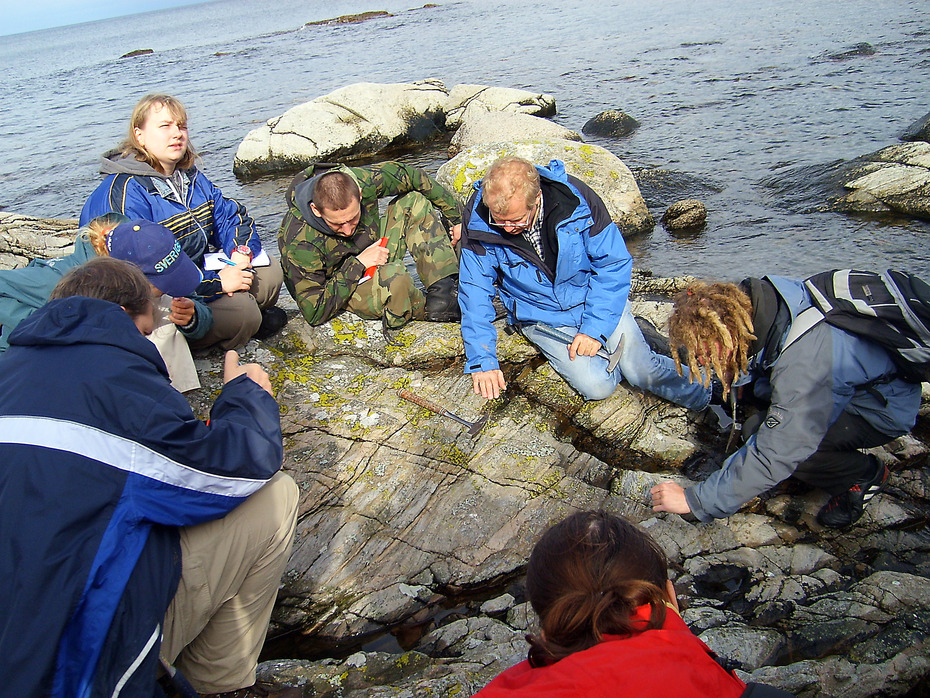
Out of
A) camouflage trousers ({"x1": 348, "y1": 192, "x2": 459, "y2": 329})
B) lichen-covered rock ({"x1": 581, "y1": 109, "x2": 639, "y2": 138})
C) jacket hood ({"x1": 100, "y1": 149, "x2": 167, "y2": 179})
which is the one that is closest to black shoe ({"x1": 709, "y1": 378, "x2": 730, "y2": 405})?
camouflage trousers ({"x1": 348, "y1": 192, "x2": 459, "y2": 329})

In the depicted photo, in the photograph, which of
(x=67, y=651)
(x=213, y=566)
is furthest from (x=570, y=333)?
(x=67, y=651)

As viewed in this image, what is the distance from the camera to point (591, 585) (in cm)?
198

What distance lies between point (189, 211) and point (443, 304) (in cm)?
239

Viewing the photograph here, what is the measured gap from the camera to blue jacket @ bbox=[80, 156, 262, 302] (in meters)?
4.93

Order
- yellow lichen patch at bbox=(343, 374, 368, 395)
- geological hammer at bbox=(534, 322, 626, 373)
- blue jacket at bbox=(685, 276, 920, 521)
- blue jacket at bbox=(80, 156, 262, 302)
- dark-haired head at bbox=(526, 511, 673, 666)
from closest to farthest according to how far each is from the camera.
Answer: dark-haired head at bbox=(526, 511, 673, 666)
blue jacket at bbox=(685, 276, 920, 521)
blue jacket at bbox=(80, 156, 262, 302)
geological hammer at bbox=(534, 322, 626, 373)
yellow lichen patch at bbox=(343, 374, 368, 395)

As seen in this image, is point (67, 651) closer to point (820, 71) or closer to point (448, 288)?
point (448, 288)

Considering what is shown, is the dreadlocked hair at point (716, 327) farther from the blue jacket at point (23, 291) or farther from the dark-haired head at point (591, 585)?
the blue jacket at point (23, 291)

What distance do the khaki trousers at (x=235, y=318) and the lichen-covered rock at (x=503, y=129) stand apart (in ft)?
28.2

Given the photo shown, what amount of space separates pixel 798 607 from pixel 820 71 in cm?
Answer: 1849

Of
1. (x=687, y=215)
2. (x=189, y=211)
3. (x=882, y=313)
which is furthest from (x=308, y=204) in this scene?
(x=687, y=215)

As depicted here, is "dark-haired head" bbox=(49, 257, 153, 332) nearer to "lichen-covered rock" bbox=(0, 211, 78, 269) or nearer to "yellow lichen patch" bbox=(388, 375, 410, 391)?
"yellow lichen patch" bbox=(388, 375, 410, 391)

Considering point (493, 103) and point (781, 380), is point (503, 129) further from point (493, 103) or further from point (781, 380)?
point (781, 380)

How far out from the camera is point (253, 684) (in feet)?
10.3

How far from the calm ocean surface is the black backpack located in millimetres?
5383
